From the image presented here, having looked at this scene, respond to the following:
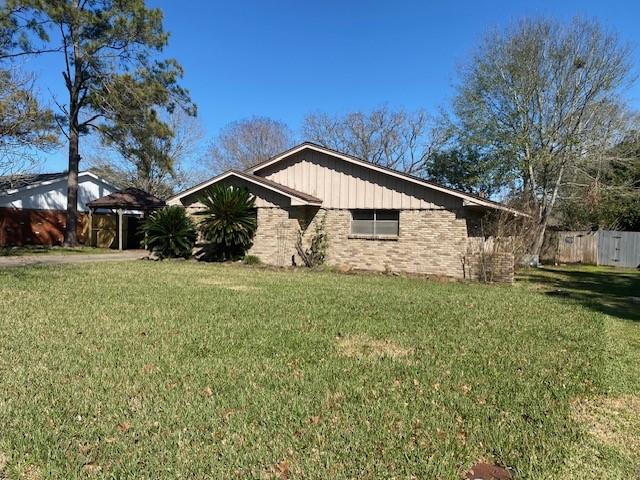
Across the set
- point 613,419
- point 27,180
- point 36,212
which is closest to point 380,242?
point 613,419

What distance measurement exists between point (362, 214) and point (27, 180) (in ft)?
55.2

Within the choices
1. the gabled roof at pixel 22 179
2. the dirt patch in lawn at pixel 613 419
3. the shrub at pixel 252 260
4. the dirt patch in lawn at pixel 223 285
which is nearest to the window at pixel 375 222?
the shrub at pixel 252 260

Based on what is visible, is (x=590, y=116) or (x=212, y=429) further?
(x=590, y=116)

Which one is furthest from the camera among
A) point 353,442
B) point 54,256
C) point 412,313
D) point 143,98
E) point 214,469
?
point 143,98

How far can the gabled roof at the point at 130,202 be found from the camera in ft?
80.8

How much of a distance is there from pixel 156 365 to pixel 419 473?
3.16 m

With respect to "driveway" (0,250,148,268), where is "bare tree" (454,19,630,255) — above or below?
above

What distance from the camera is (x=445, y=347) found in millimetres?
6078

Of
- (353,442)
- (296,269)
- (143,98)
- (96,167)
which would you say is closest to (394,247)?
(296,269)

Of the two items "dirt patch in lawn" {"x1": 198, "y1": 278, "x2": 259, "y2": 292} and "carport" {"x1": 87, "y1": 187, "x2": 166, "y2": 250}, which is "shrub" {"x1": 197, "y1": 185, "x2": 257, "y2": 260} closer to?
"dirt patch in lawn" {"x1": 198, "y1": 278, "x2": 259, "y2": 292}

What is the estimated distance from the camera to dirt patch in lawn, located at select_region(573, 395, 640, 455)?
3.62 m

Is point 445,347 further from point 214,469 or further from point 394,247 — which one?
point 394,247

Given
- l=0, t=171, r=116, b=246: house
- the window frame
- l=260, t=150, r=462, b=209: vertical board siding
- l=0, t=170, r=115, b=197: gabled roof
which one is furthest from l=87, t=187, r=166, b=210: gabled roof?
the window frame

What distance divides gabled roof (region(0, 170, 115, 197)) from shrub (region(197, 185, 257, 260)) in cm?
784
